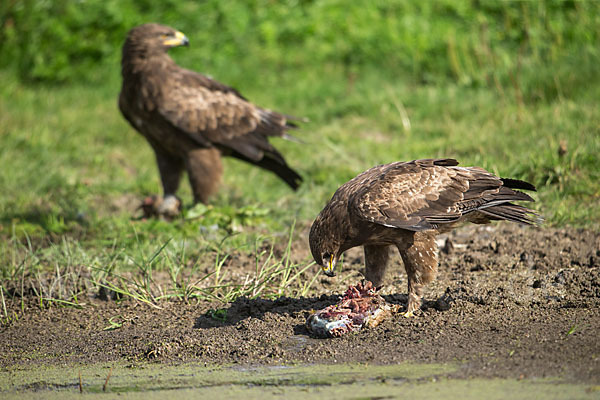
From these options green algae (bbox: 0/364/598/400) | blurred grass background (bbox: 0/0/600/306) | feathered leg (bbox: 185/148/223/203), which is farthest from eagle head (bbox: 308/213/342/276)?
feathered leg (bbox: 185/148/223/203)

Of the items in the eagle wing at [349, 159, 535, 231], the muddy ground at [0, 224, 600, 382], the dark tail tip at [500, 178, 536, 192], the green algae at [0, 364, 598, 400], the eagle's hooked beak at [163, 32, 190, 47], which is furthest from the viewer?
the eagle's hooked beak at [163, 32, 190, 47]

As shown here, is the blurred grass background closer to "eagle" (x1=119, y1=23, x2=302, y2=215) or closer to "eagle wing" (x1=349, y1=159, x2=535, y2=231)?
"eagle" (x1=119, y1=23, x2=302, y2=215)

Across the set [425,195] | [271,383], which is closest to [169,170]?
[425,195]

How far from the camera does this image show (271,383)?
3.73 meters

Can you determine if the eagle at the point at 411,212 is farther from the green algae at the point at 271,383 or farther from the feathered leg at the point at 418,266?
the green algae at the point at 271,383

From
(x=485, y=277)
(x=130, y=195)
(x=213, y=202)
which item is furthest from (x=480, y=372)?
(x=130, y=195)

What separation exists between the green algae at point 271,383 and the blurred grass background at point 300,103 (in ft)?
5.26

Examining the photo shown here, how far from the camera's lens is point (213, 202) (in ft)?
26.2

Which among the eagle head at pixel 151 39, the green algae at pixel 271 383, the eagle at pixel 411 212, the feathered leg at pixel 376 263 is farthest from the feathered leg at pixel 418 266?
the eagle head at pixel 151 39

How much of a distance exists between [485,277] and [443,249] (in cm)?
76

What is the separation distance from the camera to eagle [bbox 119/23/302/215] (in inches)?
308

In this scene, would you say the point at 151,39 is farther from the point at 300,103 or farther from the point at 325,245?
the point at 325,245

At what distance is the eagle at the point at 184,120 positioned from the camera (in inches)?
308

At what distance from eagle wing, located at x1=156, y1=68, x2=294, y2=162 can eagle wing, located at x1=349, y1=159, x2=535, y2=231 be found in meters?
3.37
